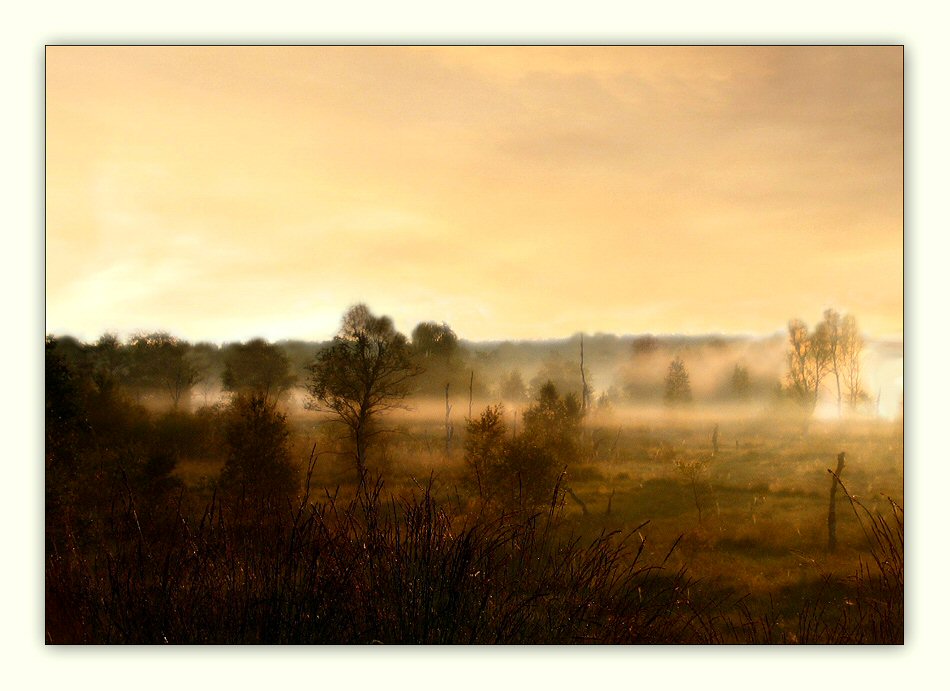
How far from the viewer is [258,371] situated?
4.19 meters

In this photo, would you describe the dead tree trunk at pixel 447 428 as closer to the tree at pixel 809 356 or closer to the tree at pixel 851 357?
the tree at pixel 809 356

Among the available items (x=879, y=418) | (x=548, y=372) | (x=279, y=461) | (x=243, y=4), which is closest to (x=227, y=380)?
(x=279, y=461)

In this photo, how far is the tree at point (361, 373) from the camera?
4180 millimetres

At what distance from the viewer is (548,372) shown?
4195 millimetres

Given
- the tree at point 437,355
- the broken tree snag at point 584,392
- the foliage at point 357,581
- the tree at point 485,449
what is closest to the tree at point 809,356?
the broken tree snag at point 584,392

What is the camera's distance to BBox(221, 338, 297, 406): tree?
4176 mm

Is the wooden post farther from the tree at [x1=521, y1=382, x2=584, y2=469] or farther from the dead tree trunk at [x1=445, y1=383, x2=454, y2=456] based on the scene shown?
the tree at [x1=521, y1=382, x2=584, y2=469]

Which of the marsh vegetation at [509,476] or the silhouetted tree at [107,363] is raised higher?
the silhouetted tree at [107,363]

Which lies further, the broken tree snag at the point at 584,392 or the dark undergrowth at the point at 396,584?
the broken tree snag at the point at 584,392

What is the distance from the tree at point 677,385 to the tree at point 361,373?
3.43ft

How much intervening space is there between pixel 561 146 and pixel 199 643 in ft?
8.40

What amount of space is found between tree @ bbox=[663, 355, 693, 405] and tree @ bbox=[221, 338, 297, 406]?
1564 mm

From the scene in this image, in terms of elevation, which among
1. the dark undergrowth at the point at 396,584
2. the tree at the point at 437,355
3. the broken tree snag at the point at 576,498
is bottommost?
the dark undergrowth at the point at 396,584

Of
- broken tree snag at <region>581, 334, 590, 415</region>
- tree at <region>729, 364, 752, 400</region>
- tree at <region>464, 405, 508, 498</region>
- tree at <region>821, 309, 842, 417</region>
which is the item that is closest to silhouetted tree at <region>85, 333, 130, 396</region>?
tree at <region>464, 405, 508, 498</region>
